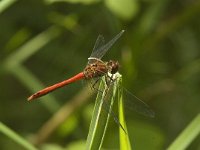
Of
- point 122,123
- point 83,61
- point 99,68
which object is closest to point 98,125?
point 122,123

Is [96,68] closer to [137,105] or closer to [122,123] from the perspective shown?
[137,105]

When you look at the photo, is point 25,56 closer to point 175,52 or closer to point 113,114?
point 175,52

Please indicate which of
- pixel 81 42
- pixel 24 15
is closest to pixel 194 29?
pixel 81 42

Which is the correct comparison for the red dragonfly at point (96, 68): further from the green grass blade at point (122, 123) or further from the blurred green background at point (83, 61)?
the green grass blade at point (122, 123)

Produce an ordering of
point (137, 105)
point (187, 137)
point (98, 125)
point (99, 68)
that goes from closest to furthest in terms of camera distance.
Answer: point (98, 125), point (187, 137), point (137, 105), point (99, 68)

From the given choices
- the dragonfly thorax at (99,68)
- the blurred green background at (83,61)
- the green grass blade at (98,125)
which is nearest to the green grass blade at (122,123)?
the green grass blade at (98,125)
